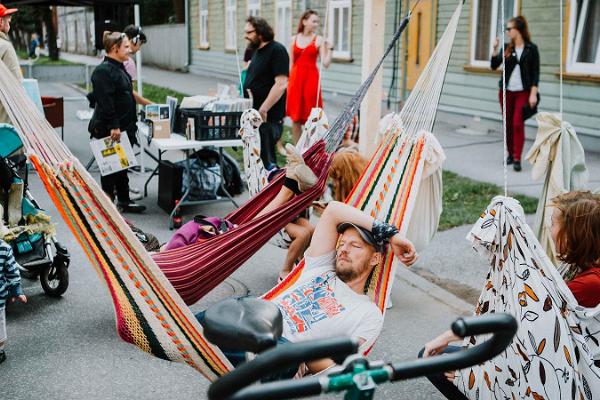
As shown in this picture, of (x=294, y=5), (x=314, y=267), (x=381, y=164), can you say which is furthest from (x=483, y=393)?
(x=294, y=5)

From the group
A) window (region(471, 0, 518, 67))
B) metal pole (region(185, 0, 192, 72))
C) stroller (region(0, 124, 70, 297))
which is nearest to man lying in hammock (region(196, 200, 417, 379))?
stroller (region(0, 124, 70, 297))

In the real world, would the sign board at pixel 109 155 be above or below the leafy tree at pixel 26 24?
below

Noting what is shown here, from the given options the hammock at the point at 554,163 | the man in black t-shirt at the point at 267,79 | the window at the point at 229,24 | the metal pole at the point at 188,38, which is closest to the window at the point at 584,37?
the man in black t-shirt at the point at 267,79

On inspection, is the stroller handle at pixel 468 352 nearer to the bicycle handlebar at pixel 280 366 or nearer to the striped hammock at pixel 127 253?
the bicycle handlebar at pixel 280 366

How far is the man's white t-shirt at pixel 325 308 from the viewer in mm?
2889

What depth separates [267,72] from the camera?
23.2 feet

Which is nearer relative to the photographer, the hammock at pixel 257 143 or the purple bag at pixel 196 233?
the purple bag at pixel 196 233

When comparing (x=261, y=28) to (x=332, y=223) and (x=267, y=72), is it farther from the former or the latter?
(x=332, y=223)

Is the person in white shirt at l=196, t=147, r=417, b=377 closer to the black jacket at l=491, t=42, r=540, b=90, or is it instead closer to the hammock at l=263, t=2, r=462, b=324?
the hammock at l=263, t=2, r=462, b=324

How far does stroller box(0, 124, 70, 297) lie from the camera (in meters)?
4.30

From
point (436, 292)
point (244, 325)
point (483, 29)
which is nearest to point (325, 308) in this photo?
point (244, 325)

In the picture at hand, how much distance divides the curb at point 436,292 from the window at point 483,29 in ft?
23.3

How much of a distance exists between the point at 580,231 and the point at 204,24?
2151 cm

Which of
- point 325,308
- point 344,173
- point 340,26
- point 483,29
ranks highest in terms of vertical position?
point 340,26
